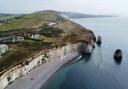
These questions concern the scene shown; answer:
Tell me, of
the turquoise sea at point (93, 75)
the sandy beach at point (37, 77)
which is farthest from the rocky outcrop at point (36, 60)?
the turquoise sea at point (93, 75)

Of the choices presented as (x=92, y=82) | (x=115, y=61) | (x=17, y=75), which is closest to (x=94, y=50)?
(x=115, y=61)

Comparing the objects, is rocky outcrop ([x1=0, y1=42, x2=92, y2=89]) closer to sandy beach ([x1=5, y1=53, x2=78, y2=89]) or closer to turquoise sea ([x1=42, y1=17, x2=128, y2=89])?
sandy beach ([x1=5, y1=53, x2=78, y2=89])

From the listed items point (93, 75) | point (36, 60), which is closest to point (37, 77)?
point (36, 60)

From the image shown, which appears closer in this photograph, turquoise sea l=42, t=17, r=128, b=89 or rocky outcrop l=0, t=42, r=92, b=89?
rocky outcrop l=0, t=42, r=92, b=89

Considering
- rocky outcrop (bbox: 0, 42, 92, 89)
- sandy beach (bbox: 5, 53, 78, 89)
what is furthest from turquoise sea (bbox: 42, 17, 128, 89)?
rocky outcrop (bbox: 0, 42, 92, 89)

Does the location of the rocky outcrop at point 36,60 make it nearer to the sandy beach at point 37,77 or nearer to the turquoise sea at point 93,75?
the sandy beach at point 37,77

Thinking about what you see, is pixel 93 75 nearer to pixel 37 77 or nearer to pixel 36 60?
pixel 37 77
